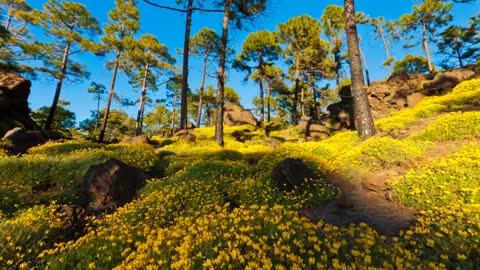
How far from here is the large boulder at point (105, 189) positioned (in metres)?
6.56

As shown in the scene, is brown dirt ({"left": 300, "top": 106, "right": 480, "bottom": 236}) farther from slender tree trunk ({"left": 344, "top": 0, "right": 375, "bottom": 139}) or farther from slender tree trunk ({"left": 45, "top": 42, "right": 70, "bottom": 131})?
slender tree trunk ({"left": 45, "top": 42, "right": 70, "bottom": 131})

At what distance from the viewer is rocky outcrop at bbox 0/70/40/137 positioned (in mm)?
15883

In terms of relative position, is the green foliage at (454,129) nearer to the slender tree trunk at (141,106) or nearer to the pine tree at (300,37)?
the pine tree at (300,37)

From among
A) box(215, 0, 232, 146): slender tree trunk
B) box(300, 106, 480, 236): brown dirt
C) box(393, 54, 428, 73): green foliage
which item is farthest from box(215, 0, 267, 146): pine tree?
box(393, 54, 428, 73): green foliage

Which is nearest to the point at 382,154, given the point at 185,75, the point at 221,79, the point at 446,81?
the point at 221,79

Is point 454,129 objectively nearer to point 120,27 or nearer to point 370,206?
point 370,206

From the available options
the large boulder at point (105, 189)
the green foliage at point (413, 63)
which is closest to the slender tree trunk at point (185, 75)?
the large boulder at point (105, 189)

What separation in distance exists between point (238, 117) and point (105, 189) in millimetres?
24846

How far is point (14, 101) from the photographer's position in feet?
54.9

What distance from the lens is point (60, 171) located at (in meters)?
8.02

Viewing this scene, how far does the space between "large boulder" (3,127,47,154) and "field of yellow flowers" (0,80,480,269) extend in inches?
86.0

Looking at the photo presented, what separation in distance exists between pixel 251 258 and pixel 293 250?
51 centimetres

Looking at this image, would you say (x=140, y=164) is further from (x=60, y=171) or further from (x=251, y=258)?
(x=251, y=258)

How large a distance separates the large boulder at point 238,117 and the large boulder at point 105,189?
77.4ft
